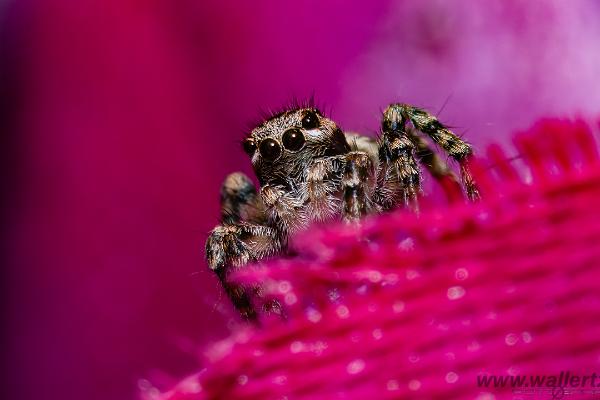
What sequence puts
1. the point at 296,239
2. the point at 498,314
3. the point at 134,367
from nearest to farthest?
the point at 498,314, the point at 296,239, the point at 134,367

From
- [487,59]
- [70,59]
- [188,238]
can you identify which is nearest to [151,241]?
[188,238]

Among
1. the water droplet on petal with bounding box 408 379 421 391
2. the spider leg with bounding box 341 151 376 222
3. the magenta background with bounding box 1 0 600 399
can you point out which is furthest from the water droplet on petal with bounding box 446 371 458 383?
the magenta background with bounding box 1 0 600 399

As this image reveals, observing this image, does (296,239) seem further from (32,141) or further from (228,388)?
(32,141)

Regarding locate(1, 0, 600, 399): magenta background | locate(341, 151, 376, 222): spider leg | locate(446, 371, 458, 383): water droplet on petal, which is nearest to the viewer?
locate(446, 371, 458, 383): water droplet on petal

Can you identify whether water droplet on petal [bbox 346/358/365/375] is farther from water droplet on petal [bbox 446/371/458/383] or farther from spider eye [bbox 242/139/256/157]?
spider eye [bbox 242/139/256/157]

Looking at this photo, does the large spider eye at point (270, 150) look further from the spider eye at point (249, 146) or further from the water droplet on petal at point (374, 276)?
the water droplet on petal at point (374, 276)

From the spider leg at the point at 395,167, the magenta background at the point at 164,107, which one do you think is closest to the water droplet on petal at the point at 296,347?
the spider leg at the point at 395,167

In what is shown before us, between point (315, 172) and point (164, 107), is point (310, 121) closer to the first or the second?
point (315, 172)
